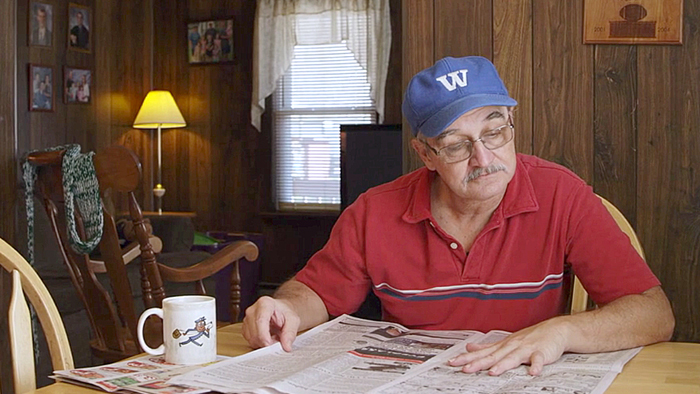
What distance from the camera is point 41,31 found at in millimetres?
5742

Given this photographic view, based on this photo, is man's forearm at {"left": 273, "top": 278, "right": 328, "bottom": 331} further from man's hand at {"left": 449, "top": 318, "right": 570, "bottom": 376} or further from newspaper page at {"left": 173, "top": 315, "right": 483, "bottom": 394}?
man's hand at {"left": 449, "top": 318, "right": 570, "bottom": 376}

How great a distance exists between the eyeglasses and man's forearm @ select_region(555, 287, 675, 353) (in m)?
0.36

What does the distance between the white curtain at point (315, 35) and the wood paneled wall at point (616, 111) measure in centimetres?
368

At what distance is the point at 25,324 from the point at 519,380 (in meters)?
0.74

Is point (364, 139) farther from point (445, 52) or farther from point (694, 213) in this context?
point (694, 213)

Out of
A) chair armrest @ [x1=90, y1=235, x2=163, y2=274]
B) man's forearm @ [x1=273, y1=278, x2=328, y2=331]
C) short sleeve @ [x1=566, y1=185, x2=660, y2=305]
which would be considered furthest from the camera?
chair armrest @ [x1=90, y1=235, x2=163, y2=274]

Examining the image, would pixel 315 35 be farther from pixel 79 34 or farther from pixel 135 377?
pixel 135 377

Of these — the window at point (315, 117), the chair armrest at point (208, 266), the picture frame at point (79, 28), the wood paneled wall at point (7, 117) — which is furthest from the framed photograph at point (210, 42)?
the chair armrest at point (208, 266)

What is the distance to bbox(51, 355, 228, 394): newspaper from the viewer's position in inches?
43.3

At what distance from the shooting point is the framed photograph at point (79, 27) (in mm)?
5973

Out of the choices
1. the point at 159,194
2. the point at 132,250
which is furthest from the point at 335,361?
the point at 159,194

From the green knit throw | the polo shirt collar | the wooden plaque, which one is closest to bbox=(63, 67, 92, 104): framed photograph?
the green knit throw

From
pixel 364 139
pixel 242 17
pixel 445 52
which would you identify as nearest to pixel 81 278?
pixel 364 139

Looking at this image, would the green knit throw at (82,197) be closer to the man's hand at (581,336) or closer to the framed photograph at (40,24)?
the man's hand at (581,336)
